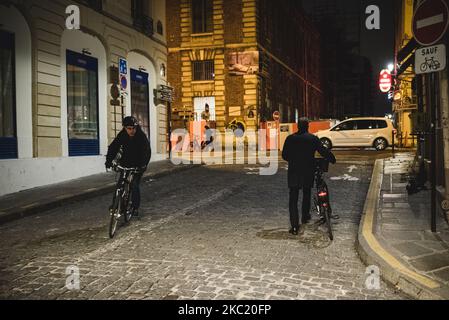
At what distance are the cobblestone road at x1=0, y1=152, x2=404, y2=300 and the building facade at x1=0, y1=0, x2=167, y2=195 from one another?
3289 millimetres

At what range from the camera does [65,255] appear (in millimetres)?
5895

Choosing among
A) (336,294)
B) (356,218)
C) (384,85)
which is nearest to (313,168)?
(356,218)

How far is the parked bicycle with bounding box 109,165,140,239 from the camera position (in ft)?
22.9

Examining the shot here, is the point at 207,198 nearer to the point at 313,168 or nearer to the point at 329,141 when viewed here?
the point at 313,168

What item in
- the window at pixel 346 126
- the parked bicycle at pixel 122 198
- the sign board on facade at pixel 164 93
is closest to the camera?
the parked bicycle at pixel 122 198

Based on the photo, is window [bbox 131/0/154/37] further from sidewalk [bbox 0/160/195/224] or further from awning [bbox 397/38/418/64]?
awning [bbox 397/38/418/64]

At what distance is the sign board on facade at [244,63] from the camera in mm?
33188

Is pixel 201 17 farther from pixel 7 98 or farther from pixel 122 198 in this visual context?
pixel 122 198

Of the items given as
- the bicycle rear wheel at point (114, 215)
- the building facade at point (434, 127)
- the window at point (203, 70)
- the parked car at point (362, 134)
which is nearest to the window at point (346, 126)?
the parked car at point (362, 134)

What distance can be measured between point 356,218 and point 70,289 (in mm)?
5164

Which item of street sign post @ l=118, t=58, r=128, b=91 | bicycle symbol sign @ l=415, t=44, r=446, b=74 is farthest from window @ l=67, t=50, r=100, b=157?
bicycle symbol sign @ l=415, t=44, r=446, b=74

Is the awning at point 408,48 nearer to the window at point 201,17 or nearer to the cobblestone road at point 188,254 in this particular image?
the cobblestone road at point 188,254

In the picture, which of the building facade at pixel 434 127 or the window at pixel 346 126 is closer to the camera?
the building facade at pixel 434 127

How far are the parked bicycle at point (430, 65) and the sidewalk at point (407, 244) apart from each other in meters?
2.25
